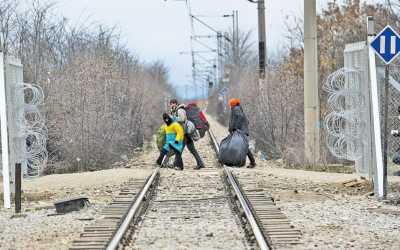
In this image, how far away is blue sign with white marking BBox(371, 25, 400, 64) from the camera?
Answer: 46.3 ft

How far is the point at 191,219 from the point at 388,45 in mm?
5021

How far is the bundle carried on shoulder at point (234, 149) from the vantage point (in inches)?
810

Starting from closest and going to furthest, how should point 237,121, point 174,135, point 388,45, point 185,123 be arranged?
1. point 388,45
2. point 174,135
3. point 185,123
4. point 237,121

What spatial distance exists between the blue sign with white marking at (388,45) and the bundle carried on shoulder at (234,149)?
690 centimetres

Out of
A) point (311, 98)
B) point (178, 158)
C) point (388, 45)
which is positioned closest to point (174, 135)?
point (178, 158)

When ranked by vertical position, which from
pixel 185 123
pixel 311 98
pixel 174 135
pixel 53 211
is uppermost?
pixel 311 98

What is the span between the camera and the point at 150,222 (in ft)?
38.8

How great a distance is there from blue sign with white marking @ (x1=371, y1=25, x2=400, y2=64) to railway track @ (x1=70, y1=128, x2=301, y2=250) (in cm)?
330

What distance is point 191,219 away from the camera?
12062mm

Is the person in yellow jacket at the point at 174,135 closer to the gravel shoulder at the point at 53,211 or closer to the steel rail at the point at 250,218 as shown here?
the gravel shoulder at the point at 53,211

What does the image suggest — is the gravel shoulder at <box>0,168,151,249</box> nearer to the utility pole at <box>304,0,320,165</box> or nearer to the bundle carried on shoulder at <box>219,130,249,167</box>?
the bundle carried on shoulder at <box>219,130,249,167</box>

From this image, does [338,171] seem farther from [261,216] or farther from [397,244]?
[397,244]

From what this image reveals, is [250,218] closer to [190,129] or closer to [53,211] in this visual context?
[53,211]

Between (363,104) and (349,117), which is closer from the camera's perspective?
(363,104)
